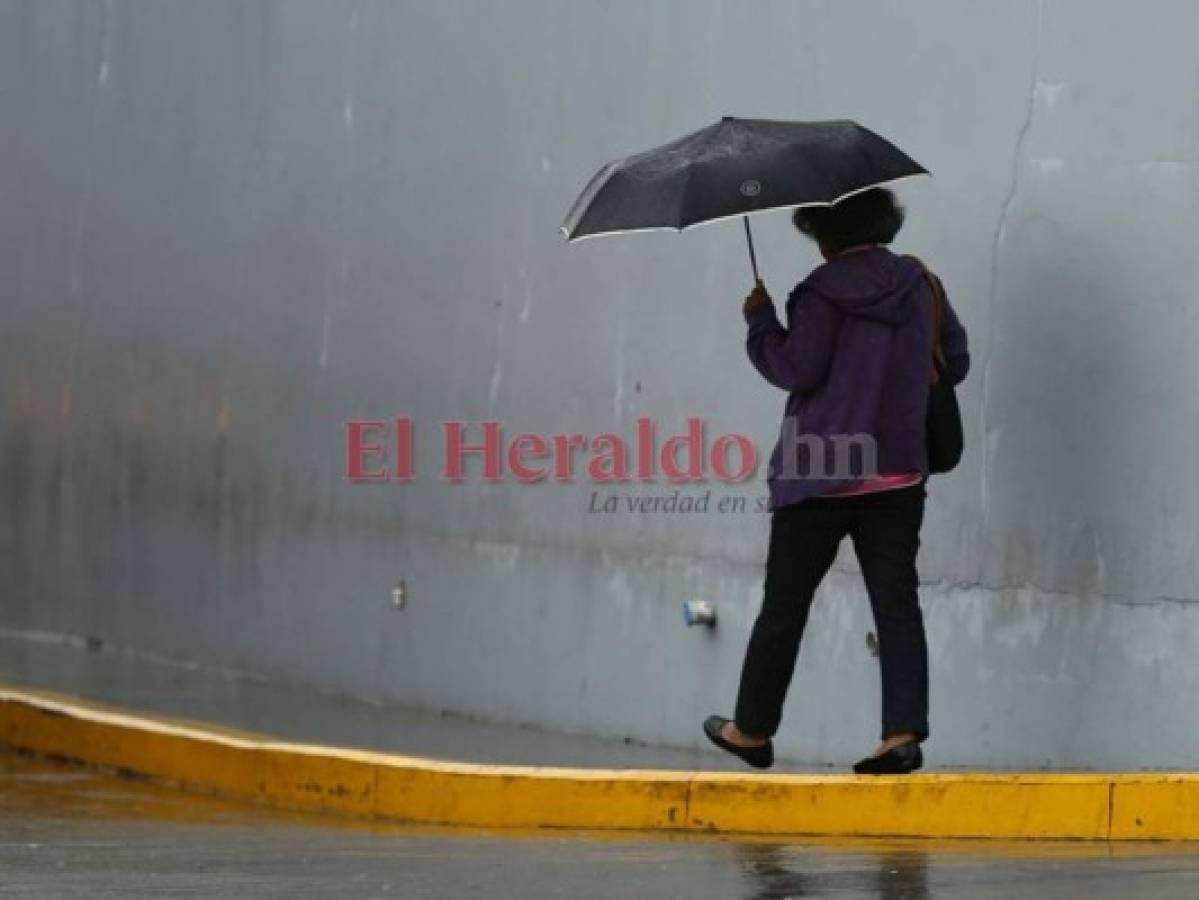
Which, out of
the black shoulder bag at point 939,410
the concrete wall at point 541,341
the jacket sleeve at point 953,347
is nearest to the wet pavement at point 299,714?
the concrete wall at point 541,341

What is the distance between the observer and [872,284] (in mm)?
8227

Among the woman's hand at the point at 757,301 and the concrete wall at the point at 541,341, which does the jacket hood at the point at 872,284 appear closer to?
the woman's hand at the point at 757,301

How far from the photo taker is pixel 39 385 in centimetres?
1466

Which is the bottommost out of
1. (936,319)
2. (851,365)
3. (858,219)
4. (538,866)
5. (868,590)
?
(538,866)

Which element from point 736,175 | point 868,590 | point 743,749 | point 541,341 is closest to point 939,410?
point 868,590

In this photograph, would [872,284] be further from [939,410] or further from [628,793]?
[628,793]

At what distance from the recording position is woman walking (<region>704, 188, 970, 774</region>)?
8.23m

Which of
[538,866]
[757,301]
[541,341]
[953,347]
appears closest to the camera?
[538,866]

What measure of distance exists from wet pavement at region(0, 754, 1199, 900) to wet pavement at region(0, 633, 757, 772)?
2.84 feet

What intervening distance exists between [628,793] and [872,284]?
168 cm

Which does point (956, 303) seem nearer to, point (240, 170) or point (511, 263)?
point (511, 263)

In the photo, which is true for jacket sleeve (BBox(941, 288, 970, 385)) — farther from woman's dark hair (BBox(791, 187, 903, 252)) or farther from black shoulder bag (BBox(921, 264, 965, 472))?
woman's dark hair (BBox(791, 187, 903, 252))

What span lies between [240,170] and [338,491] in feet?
5.16

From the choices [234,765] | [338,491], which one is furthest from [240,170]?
[234,765]
